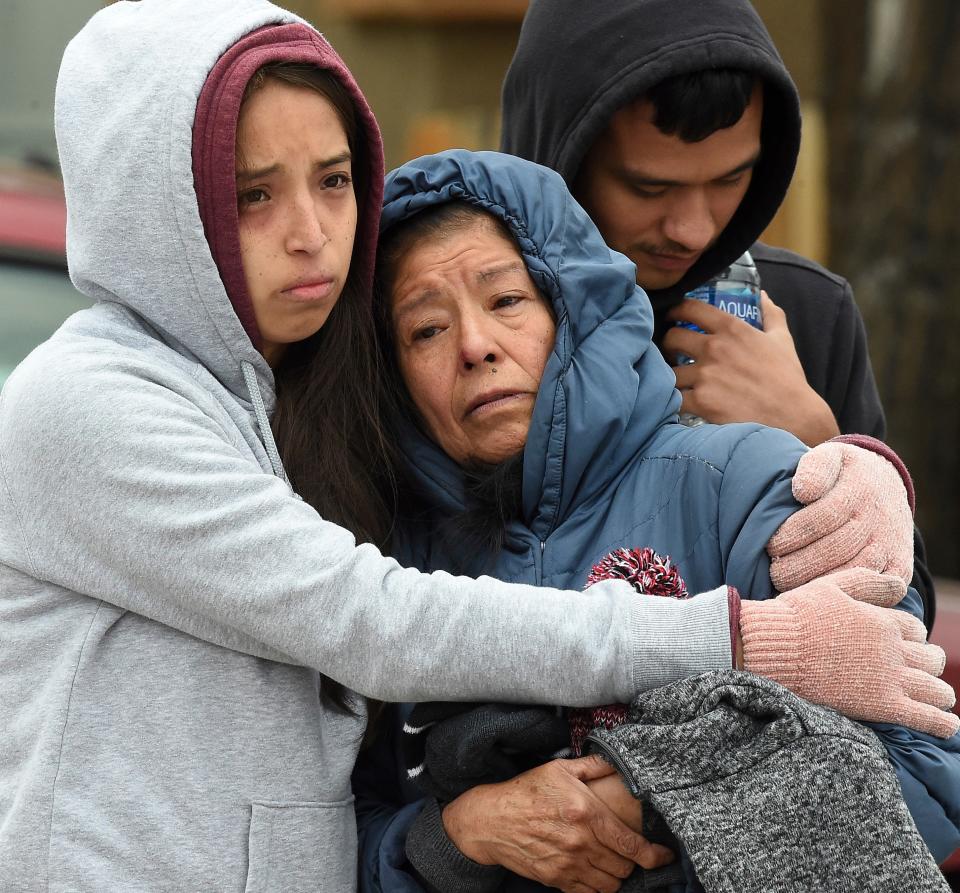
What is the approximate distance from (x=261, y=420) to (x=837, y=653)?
2.99ft

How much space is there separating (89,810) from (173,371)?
625 mm

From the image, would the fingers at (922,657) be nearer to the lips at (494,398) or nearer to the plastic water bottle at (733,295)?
the lips at (494,398)

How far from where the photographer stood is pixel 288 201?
2.17m

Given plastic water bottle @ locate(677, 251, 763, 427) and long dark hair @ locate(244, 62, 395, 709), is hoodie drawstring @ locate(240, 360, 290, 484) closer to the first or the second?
long dark hair @ locate(244, 62, 395, 709)

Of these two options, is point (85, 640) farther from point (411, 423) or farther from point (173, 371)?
point (411, 423)

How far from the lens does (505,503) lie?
7.74 feet

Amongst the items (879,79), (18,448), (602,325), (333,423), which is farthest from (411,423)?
(879,79)

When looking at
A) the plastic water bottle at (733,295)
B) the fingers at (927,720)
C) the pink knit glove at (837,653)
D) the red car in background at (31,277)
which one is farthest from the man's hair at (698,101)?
the red car in background at (31,277)

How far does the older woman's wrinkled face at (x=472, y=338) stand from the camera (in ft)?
7.84

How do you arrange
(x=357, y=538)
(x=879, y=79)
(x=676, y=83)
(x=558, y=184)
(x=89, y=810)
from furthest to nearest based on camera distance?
(x=879, y=79) → (x=676, y=83) → (x=558, y=184) → (x=357, y=538) → (x=89, y=810)

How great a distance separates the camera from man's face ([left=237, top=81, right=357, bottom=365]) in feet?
7.00

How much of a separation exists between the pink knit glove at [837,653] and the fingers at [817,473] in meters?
0.14

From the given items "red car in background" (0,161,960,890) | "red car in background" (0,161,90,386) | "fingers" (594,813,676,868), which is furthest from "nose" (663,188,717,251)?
"red car in background" (0,161,90,386)

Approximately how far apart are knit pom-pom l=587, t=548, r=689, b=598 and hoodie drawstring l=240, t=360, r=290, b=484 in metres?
0.50
